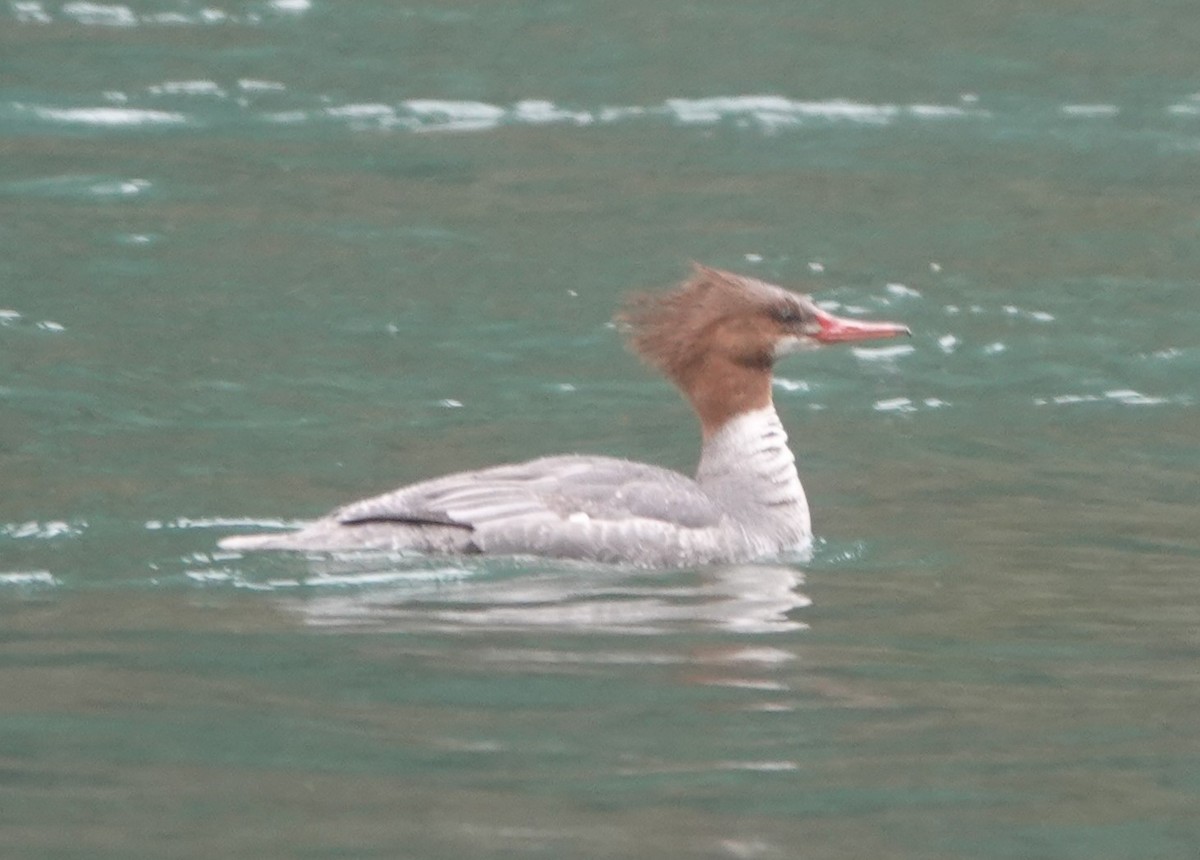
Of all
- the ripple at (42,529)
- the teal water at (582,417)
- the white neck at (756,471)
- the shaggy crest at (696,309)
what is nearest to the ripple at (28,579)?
the teal water at (582,417)

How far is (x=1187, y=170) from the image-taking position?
58.5ft

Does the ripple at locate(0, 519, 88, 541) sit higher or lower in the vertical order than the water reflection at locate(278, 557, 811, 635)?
higher

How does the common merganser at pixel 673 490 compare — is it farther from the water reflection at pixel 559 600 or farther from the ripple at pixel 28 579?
the ripple at pixel 28 579

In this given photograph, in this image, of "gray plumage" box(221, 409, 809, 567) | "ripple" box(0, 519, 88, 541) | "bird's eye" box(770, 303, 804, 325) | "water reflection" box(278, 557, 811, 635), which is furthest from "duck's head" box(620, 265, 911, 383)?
"ripple" box(0, 519, 88, 541)

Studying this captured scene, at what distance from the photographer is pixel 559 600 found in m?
8.53

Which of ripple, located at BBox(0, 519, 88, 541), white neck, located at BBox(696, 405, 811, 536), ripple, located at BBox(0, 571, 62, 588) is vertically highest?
white neck, located at BBox(696, 405, 811, 536)

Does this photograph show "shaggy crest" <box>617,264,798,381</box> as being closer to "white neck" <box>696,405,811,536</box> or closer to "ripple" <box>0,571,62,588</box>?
"white neck" <box>696,405,811,536</box>

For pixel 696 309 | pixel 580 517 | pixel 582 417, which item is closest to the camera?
pixel 580 517

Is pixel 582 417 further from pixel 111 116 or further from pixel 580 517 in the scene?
pixel 111 116

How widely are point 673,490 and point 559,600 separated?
0.93m

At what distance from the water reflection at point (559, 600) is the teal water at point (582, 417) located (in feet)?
0.10

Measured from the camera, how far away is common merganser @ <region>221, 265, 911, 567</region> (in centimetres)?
895

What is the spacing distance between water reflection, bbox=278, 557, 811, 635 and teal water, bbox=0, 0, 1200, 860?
32 millimetres

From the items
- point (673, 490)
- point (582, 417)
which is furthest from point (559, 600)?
point (582, 417)
